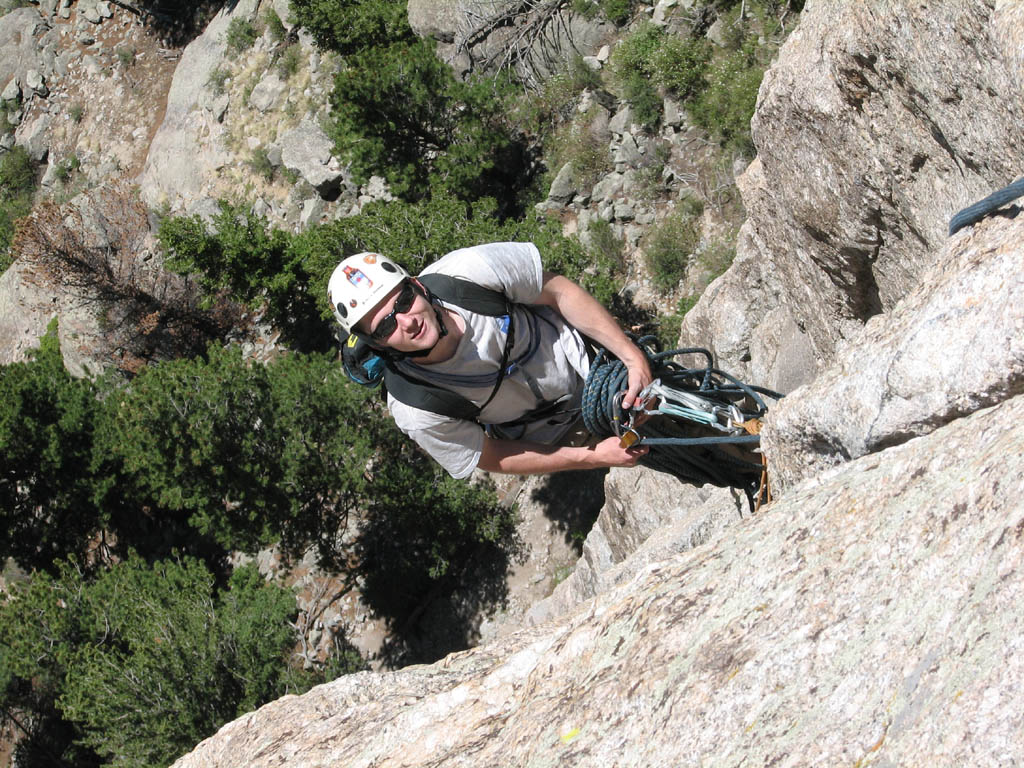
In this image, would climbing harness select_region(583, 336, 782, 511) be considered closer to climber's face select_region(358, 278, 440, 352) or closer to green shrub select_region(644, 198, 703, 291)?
climber's face select_region(358, 278, 440, 352)

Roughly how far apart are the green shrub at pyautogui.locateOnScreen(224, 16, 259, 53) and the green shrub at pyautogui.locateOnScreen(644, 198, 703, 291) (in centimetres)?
1542

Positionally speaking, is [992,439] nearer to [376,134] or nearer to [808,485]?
[808,485]

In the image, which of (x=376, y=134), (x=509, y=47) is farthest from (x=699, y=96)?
(x=376, y=134)

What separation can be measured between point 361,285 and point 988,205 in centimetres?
214

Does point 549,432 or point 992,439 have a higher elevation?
point 549,432

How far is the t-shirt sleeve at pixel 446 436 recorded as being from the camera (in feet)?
11.8

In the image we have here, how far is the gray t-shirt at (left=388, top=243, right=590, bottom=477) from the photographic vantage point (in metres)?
3.62

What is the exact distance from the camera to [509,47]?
17.3 meters

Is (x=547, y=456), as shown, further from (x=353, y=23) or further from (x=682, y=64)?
(x=353, y=23)

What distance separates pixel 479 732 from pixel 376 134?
1561 cm

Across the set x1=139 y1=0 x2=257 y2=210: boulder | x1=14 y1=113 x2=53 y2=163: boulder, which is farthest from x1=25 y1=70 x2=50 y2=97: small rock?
x1=139 y1=0 x2=257 y2=210: boulder

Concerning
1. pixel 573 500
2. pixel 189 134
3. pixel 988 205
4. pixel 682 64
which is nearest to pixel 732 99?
pixel 682 64

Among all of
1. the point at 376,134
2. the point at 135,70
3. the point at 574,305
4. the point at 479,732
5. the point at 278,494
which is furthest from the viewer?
the point at 135,70

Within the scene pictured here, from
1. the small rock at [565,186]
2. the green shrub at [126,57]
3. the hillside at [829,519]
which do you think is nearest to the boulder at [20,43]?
the green shrub at [126,57]
